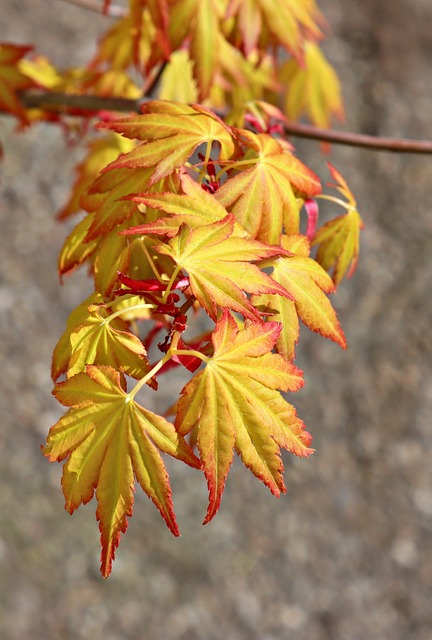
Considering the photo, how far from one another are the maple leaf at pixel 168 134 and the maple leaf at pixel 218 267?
0.08 meters

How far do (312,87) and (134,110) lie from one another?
1.97ft

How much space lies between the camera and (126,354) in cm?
65

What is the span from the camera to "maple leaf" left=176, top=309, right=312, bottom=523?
2.06 feet

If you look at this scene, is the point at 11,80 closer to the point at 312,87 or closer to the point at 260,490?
the point at 312,87

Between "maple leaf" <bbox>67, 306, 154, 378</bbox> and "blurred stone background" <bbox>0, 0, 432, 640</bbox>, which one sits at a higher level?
"maple leaf" <bbox>67, 306, 154, 378</bbox>

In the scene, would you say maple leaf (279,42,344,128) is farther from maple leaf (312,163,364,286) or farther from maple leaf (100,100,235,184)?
maple leaf (100,100,235,184)

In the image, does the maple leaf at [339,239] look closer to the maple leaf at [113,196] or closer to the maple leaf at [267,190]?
the maple leaf at [267,190]

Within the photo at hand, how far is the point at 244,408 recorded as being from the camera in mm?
638

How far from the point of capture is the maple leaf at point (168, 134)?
70 centimetres

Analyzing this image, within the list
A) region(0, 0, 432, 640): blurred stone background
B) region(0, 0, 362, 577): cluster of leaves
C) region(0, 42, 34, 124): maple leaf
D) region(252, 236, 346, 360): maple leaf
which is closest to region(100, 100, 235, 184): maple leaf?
region(0, 0, 362, 577): cluster of leaves

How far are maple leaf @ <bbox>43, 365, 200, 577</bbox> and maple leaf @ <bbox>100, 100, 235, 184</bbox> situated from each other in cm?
20

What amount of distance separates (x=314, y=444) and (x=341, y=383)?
0.26 metres

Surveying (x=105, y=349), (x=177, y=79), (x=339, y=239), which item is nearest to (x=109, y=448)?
(x=105, y=349)

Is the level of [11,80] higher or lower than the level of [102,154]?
A: higher
